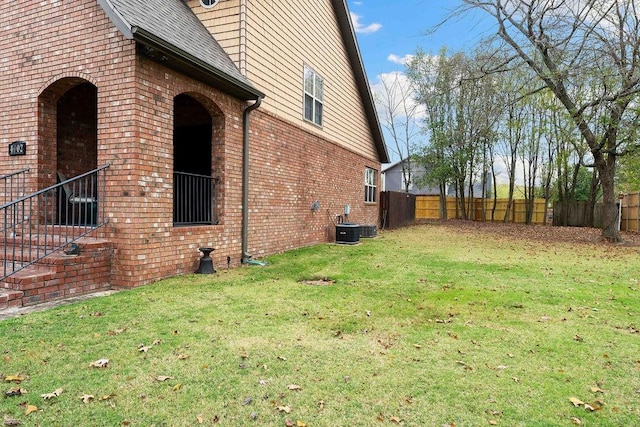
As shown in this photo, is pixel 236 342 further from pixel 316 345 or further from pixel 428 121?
pixel 428 121

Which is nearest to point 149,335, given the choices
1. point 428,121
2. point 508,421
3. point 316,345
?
point 316,345

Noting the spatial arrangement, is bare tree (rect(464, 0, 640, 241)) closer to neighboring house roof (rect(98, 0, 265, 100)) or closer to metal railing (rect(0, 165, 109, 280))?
neighboring house roof (rect(98, 0, 265, 100))

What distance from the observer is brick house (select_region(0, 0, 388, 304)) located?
558 cm

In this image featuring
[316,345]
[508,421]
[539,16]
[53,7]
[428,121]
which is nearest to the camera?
[508,421]

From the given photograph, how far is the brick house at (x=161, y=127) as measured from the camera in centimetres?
558

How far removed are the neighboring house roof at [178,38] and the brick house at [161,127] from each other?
1.3 inches

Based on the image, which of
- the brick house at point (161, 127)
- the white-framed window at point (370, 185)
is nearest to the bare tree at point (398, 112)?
the white-framed window at point (370, 185)

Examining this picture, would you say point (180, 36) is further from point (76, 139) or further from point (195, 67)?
point (76, 139)

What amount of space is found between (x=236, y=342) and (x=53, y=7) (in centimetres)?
623

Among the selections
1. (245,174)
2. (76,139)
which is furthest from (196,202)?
(76,139)

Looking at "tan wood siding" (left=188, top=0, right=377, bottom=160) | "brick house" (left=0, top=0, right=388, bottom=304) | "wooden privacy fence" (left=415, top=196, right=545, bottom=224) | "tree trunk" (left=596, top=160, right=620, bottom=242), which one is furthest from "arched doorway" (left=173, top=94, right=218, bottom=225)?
"wooden privacy fence" (left=415, top=196, right=545, bottom=224)

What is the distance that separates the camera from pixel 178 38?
6.38m

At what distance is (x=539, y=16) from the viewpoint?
40.6 ft

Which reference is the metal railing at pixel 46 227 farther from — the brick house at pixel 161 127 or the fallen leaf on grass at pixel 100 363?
the fallen leaf on grass at pixel 100 363
